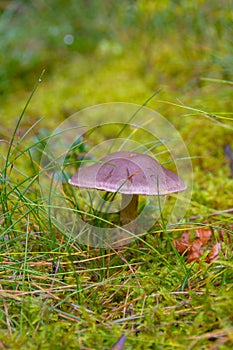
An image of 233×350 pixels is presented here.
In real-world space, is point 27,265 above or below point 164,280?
above

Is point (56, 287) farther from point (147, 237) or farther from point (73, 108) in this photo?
point (73, 108)

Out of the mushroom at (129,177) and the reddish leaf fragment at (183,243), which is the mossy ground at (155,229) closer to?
the reddish leaf fragment at (183,243)

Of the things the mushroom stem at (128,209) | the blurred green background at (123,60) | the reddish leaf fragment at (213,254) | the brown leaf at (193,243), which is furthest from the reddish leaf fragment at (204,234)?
the blurred green background at (123,60)

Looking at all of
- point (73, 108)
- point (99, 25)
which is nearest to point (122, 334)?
point (73, 108)

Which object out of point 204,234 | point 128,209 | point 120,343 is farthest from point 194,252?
point 120,343

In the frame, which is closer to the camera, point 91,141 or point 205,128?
point 205,128

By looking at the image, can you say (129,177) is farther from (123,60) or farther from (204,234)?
(123,60)
